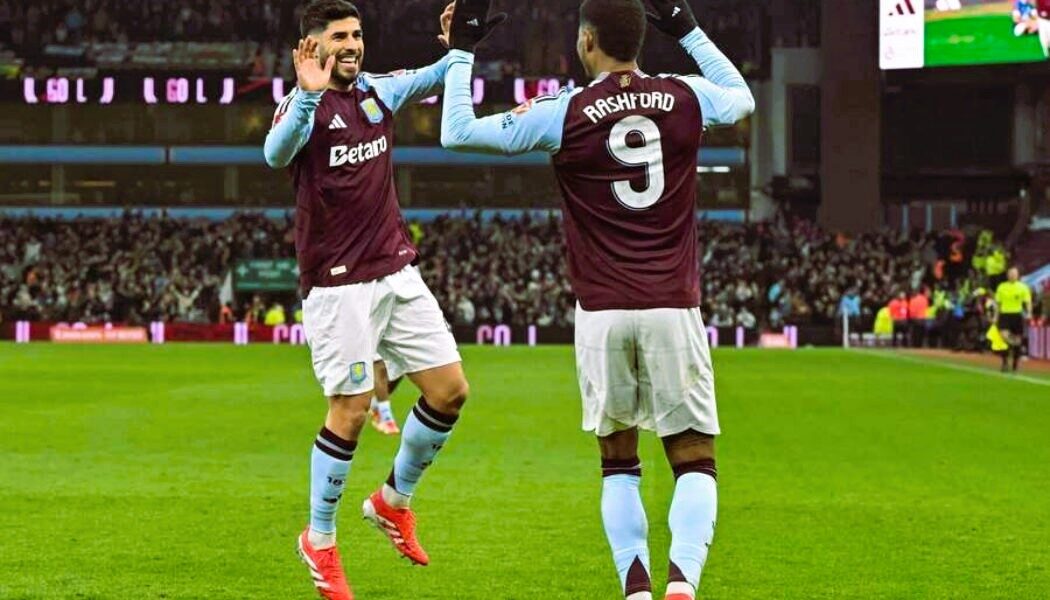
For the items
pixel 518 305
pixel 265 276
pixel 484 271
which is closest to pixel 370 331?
pixel 518 305

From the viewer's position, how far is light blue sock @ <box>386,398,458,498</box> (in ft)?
25.9

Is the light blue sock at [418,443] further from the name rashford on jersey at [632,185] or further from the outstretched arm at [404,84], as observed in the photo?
the name rashford on jersey at [632,185]

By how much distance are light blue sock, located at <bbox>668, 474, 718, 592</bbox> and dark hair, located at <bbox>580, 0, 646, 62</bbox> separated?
1.66 metres

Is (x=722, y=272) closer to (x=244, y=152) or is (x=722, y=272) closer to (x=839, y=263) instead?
(x=839, y=263)

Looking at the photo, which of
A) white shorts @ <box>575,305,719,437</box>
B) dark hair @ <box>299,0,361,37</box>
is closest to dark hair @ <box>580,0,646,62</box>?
white shorts @ <box>575,305,719,437</box>

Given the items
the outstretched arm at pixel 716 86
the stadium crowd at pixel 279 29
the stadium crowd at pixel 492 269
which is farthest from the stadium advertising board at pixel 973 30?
the outstretched arm at pixel 716 86

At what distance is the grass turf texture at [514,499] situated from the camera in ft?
25.0

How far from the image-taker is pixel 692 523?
6.04 m

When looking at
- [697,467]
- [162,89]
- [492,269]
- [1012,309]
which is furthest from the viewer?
[162,89]

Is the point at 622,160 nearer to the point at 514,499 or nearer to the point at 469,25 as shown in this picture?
the point at 469,25

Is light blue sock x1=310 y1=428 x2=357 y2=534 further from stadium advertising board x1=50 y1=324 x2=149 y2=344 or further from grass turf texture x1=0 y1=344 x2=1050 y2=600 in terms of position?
stadium advertising board x1=50 y1=324 x2=149 y2=344

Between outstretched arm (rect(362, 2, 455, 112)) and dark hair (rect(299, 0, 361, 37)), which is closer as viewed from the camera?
dark hair (rect(299, 0, 361, 37))

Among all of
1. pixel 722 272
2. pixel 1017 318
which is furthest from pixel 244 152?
pixel 1017 318

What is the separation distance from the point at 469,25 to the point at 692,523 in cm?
215
